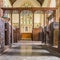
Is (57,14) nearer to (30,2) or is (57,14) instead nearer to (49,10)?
(49,10)

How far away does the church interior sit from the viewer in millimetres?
5838

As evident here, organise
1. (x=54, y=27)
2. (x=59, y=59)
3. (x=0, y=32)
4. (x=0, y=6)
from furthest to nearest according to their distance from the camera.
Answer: (x=0, y=6) → (x=54, y=27) → (x=0, y=32) → (x=59, y=59)

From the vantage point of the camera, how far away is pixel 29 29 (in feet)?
98.8

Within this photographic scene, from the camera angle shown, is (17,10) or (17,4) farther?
(17,4)

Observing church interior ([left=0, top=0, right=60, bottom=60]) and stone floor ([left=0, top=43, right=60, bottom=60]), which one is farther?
church interior ([left=0, top=0, right=60, bottom=60])

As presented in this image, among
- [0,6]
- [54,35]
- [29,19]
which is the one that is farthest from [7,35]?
[29,19]

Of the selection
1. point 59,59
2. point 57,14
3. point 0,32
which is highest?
point 57,14

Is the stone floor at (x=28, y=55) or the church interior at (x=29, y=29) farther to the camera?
Result: the church interior at (x=29, y=29)

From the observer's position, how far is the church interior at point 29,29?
5838mm

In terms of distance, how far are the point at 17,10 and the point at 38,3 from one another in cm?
1332

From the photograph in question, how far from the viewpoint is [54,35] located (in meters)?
6.93

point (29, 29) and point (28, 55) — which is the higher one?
point (29, 29)

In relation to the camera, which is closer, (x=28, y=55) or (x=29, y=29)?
(x=28, y=55)

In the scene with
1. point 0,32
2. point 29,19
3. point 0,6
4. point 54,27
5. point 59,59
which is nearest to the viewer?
point 59,59
